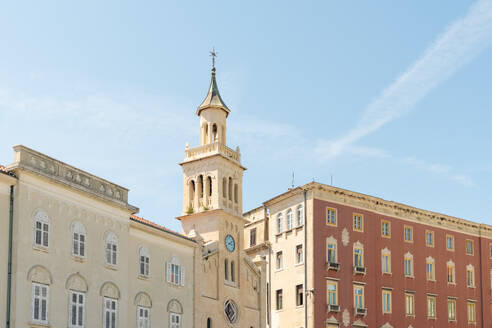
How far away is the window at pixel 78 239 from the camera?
1713 inches

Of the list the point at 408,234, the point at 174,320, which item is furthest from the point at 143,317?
the point at 408,234

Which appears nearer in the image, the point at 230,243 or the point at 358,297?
the point at 230,243

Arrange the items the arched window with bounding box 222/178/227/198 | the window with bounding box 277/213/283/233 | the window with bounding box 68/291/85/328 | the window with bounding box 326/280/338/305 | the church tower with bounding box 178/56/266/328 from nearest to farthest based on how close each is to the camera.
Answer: the window with bounding box 68/291/85/328, the church tower with bounding box 178/56/266/328, the arched window with bounding box 222/178/227/198, the window with bounding box 326/280/338/305, the window with bounding box 277/213/283/233

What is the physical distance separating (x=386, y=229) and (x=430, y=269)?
5959mm

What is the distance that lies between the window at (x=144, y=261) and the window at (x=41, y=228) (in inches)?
349

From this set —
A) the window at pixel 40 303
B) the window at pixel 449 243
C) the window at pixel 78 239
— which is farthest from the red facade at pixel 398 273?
the window at pixel 40 303

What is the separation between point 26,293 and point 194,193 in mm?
21692

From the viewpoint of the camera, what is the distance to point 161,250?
169 feet

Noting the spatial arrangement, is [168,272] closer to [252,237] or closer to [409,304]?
[252,237]

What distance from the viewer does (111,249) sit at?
152 ft

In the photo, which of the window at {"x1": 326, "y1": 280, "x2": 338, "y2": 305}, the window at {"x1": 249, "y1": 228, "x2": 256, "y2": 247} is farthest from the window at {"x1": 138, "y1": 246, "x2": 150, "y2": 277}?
the window at {"x1": 249, "y1": 228, "x2": 256, "y2": 247}

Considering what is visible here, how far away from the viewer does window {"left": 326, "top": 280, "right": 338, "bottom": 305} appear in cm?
6761

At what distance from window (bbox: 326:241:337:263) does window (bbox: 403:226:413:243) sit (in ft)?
26.8

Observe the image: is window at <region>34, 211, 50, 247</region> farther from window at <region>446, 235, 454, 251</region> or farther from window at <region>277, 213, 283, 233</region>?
window at <region>446, 235, 454, 251</region>
